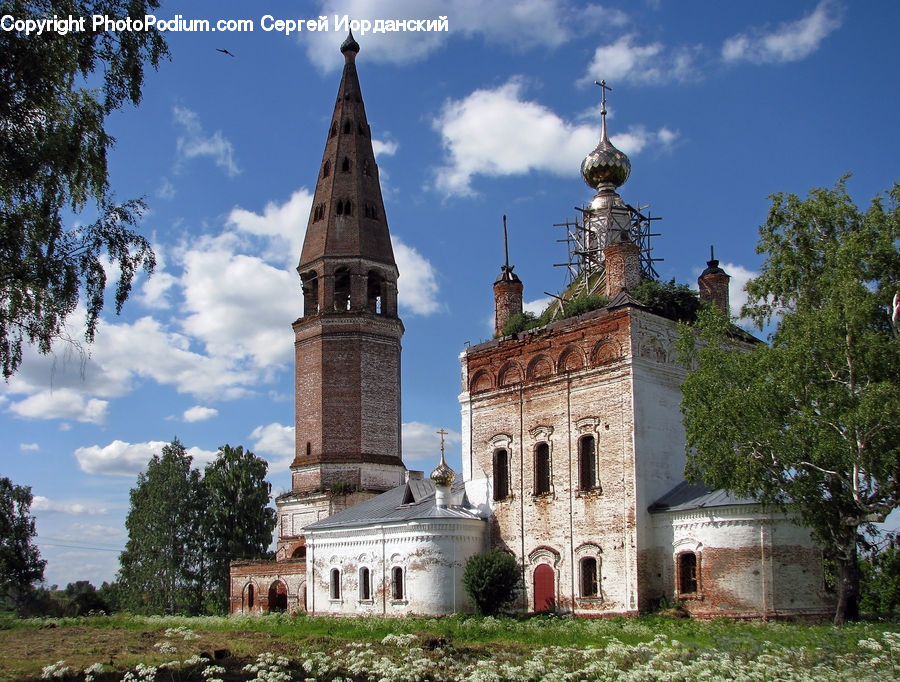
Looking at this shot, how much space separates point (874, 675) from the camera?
396 inches

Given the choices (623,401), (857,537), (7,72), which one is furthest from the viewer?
(623,401)

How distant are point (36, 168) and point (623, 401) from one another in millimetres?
14427

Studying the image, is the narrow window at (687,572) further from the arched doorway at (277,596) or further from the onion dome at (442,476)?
the arched doorway at (277,596)

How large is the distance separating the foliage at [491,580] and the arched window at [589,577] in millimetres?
1650

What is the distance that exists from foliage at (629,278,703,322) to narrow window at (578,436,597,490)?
3.75 meters

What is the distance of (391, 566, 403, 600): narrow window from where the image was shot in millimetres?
24681

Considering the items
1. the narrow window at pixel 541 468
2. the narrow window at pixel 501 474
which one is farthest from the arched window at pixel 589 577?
the narrow window at pixel 501 474

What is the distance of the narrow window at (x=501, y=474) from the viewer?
82.0 ft

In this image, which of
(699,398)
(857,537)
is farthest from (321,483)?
(857,537)

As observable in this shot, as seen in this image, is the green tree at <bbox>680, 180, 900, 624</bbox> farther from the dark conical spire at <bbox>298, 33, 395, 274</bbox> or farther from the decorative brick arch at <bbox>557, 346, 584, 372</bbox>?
the dark conical spire at <bbox>298, 33, 395, 274</bbox>

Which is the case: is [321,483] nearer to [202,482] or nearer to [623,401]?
[202,482]

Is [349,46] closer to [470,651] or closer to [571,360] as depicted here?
[571,360]

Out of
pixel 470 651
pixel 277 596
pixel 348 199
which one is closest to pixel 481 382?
pixel 470 651

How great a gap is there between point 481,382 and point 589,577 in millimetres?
6356
